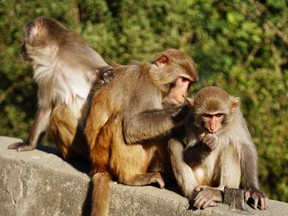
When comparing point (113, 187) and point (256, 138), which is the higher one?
point (113, 187)

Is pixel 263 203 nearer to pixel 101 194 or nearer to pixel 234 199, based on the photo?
pixel 234 199

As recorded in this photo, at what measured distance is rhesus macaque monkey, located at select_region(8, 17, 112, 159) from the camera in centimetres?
677

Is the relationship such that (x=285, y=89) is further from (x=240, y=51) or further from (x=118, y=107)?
(x=118, y=107)

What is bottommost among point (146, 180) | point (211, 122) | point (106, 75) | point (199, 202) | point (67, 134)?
point (67, 134)

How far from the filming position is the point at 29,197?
6.24 metres

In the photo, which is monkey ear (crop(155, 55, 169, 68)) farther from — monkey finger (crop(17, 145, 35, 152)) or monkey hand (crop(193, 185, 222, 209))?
monkey finger (crop(17, 145, 35, 152))

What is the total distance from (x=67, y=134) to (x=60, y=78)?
0.75 m

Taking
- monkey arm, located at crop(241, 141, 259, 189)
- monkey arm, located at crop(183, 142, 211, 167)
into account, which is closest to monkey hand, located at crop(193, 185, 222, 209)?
monkey arm, located at crop(241, 141, 259, 189)

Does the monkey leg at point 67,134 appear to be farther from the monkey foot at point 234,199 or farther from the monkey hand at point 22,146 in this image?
the monkey foot at point 234,199

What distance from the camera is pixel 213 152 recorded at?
17.7ft

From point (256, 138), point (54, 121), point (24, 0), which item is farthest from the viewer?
point (24, 0)

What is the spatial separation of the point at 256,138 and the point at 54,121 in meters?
2.88

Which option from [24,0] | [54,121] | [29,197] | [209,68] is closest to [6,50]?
[24,0]

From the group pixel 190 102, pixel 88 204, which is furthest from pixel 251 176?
pixel 88 204
